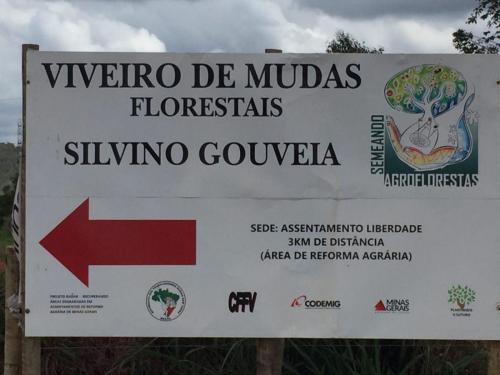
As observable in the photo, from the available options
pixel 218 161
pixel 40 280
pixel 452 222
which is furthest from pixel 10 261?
pixel 452 222

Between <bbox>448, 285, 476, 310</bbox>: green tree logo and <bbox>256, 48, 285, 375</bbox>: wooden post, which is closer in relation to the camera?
<bbox>448, 285, 476, 310</bbox>: green tree logo

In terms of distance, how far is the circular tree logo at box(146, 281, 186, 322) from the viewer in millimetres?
4293

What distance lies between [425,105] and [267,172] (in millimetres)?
915

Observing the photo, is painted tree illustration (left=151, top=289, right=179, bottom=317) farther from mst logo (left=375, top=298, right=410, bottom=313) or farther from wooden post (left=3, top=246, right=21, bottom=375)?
mst logo (left=375, top=298, right=410, bottom=313)

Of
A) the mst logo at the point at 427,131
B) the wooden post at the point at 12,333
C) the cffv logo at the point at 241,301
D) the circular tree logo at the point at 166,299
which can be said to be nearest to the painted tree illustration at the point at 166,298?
the circular tree logo at the point at 166,299

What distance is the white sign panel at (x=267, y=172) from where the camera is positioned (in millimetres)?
4250

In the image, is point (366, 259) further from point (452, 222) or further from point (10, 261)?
point (10, 261)

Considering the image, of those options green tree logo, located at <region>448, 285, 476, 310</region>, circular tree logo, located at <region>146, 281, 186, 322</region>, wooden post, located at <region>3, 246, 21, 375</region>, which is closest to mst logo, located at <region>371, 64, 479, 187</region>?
green tree logo, located at <region>448, 285, 476, 310</region>

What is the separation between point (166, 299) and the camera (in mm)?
4301

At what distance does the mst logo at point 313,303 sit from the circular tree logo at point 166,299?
600 mm

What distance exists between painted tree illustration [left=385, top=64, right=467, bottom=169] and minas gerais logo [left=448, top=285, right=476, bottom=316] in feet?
2.23

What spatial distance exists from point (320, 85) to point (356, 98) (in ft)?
0.66

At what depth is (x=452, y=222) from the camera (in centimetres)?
426

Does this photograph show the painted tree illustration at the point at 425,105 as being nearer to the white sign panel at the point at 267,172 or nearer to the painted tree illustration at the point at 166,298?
the white sign panel at the point at 267,172
